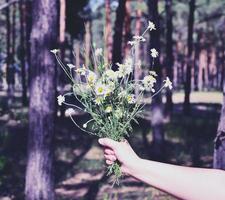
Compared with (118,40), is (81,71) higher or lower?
lower

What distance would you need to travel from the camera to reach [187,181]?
221 cm

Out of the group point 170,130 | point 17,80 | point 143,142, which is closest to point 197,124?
point 170,130

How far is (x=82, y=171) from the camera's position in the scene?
50.0ft

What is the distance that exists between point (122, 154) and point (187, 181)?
469 millimetres

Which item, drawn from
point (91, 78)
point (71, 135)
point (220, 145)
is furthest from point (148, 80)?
point (71, 135)

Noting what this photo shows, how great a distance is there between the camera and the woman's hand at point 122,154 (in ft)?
Result: 8.18

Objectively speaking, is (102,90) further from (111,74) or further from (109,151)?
(109,151)

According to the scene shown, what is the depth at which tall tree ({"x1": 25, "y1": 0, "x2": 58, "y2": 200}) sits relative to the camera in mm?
6773

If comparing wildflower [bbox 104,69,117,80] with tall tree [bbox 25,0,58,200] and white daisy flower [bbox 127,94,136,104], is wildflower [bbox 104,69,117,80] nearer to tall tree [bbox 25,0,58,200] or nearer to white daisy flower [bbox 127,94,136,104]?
white daisy flower [bbox 127,94,136,104]

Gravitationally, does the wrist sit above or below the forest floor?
above

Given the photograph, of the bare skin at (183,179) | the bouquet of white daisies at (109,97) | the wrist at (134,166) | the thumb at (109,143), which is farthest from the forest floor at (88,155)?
the bare skin at (183,179)

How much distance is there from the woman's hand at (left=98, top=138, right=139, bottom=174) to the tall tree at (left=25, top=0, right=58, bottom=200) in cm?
411

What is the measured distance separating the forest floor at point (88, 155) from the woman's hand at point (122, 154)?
6218mm

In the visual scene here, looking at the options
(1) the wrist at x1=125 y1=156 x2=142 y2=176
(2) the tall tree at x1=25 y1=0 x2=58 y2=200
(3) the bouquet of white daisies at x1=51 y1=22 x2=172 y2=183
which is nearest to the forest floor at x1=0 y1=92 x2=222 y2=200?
(2) the tall tree at x1=25 y1=0 x2=58 y2=200
